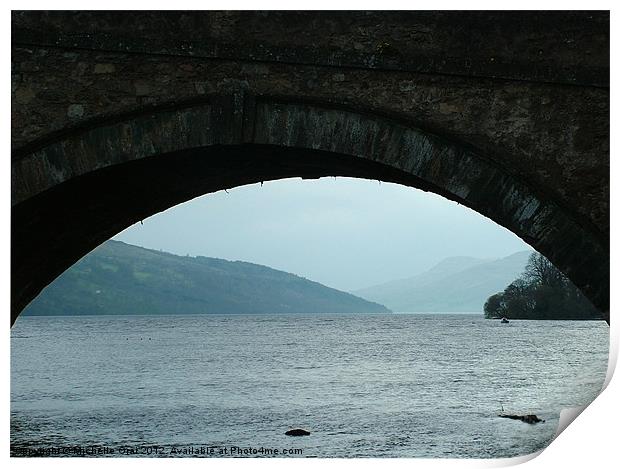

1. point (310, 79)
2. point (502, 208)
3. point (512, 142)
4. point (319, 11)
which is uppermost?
point (319, 11)

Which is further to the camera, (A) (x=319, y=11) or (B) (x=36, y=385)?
(B) (x=36, y=385)

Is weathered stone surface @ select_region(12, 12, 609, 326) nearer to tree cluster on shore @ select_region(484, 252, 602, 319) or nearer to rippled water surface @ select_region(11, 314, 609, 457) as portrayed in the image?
rippled water surface @ select_region(11, 314, 609, 457)

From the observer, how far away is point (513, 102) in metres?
9.97

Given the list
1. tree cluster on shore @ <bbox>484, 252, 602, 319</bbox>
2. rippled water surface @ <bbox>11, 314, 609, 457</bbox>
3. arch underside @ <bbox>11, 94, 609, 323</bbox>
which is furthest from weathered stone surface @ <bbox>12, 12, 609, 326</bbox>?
tree cluster on shore @ <bbox>484, 252, 602, 319</bbox>

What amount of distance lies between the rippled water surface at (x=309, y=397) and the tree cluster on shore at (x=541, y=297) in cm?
1253

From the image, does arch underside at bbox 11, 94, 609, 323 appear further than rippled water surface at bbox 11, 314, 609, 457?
No

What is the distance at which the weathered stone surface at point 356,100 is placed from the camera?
9859mm

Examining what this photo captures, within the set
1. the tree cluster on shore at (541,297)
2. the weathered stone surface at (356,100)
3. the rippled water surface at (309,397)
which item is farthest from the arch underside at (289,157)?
the tree cluster on shore at (541,297)

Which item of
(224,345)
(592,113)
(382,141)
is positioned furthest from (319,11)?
(224,345)

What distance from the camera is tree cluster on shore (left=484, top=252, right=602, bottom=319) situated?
97650 mm

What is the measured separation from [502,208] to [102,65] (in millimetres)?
4682

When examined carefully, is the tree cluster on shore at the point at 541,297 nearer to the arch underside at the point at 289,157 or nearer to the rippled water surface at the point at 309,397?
the rippled water surface at the point at 309,397

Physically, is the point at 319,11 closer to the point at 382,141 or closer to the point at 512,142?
the point at 382,141

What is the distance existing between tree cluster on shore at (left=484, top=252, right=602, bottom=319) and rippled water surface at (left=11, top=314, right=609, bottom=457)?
1253 centimetres
